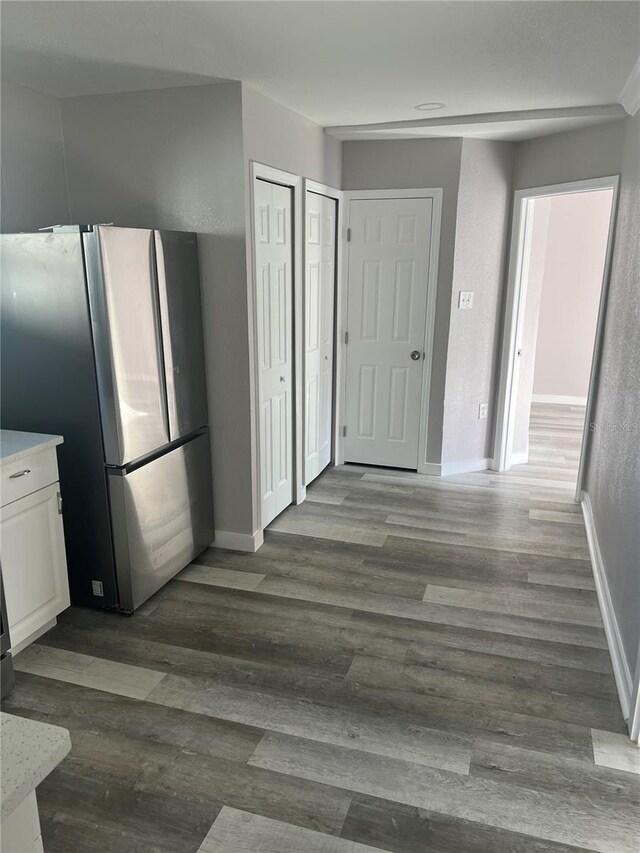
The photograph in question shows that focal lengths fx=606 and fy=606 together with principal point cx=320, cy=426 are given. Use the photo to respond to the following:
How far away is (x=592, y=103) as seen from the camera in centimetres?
334

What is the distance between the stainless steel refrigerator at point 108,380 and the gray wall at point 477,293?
2128 millimetres

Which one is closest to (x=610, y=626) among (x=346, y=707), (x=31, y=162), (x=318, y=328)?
(x=346, y=707)

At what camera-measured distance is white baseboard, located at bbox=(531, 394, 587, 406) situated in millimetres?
7168

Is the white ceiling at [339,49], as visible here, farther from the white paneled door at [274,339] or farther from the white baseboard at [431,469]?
the white baseboard at [431,469]

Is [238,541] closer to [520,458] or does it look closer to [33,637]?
[33,637]

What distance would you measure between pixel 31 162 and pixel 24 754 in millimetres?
3079

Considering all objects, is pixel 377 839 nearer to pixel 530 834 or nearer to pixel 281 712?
pixel 530 834

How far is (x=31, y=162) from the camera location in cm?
308

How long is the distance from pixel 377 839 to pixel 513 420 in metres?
3.61

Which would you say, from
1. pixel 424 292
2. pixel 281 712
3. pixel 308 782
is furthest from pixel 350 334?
pixel 308 782

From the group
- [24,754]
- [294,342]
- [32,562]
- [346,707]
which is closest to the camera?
[24,754]

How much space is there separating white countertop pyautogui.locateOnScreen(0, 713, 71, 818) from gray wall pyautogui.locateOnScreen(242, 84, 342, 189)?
9.12 feet

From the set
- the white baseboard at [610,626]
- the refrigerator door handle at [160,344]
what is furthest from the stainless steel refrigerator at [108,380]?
the white baseboard at [610,626]

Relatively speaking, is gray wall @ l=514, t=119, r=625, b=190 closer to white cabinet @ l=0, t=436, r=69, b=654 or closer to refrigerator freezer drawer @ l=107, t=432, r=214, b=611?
refrigerator freezer drawer @ l=107, t=432, r=214, b=611
